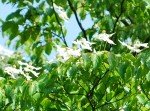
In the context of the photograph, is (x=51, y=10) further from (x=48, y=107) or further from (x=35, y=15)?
(x=48, y=107)

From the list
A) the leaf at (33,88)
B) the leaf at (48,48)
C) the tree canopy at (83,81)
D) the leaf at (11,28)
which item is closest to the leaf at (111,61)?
the tree canopy at (83,81)

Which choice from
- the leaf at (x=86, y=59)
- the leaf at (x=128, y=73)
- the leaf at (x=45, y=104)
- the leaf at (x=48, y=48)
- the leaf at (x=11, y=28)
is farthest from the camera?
the leaf at (x=48, y=48)

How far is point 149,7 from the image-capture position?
16.5 feet

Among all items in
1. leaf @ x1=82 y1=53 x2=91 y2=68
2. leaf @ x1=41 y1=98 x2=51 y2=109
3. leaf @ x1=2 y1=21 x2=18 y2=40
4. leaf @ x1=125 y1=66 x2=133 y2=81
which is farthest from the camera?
leaf @ x1=2 y1=21 x2=18 y2=40

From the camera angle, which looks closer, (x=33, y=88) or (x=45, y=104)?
(x=33, y=88)

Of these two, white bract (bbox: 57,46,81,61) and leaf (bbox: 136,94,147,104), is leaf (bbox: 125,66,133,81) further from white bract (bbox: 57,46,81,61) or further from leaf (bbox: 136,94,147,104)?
white bract (bbox: 57,46,81,61)

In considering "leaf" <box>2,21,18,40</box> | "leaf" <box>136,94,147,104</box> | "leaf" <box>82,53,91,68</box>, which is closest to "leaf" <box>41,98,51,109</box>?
"leaf" <box>82,53,91,68</box>

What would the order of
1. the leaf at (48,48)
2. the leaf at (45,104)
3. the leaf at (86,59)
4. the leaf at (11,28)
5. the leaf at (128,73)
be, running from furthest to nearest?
1. the leaf at (48,48)
2. the leaf at (11,28)
3. the leaf at (45,104)
4. the leaf at (128,73)
5. the leaf at (86,59)

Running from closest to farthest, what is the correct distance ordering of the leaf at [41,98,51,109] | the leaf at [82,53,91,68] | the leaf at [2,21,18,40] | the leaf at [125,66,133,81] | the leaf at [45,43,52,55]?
the leaf at [82,53,91,68] < the leaf at [125,66,133,81] < the leaf at [41,98,51,109] < the leaf at [2,21,18,40] < the leaf at [45,43,52,55]

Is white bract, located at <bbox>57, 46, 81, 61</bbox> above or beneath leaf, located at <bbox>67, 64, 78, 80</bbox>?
above

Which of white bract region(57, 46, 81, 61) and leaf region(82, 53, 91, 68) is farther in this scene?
white bract region(57, 46, 81, 61)

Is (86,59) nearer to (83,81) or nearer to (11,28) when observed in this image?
(83,81)

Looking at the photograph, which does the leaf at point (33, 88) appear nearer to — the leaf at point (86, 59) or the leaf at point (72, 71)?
the leaf at point (72, 71)

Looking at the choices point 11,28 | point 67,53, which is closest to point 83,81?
point 67,53
